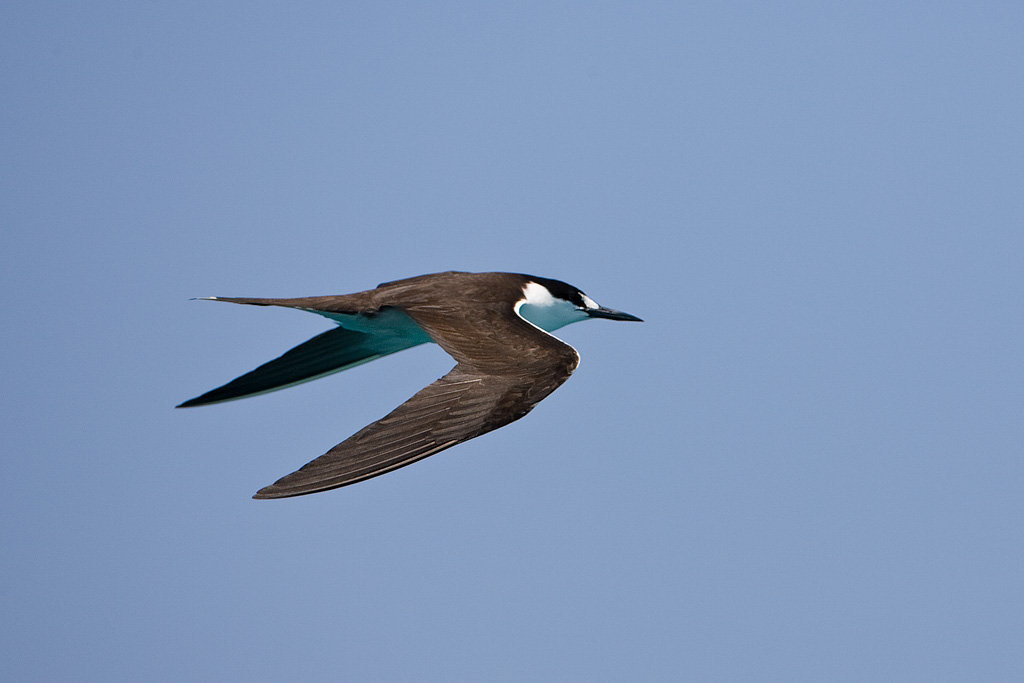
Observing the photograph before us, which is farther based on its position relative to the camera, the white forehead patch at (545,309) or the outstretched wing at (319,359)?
the outstretched wing at (319,359)

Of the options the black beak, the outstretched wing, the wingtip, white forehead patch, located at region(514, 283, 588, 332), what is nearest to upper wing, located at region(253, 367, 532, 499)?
the wingtip

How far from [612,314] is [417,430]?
398cm

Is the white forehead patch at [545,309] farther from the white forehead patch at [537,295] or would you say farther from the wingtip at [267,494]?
the wingtip at [267,494]

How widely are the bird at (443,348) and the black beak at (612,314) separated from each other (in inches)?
0.5

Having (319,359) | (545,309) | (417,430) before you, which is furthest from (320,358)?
(417,430)

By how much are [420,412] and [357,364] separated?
343 cm

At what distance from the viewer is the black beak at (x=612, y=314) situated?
345 inches

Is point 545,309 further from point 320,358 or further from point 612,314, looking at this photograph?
point 320,358

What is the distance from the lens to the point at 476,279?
7398 mm

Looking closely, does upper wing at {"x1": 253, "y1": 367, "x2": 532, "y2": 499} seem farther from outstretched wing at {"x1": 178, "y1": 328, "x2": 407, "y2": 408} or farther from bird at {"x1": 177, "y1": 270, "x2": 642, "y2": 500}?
outstretched wing at {"x1": 178, "y1": 328, "x2": 407, "y2": 408}

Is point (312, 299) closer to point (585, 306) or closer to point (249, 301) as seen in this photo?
point (249, 301)

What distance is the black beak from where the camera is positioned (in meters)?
8.76

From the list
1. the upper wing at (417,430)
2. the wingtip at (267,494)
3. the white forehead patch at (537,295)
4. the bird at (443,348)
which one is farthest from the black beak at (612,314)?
the wingtip at (267,494)

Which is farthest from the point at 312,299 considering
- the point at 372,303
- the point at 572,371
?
the point at 572,371
